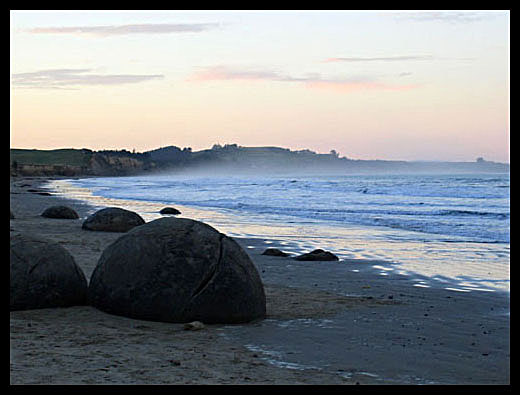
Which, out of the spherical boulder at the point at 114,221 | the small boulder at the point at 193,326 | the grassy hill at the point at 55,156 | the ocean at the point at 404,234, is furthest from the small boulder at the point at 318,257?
the grassy hill at the point at 55,156

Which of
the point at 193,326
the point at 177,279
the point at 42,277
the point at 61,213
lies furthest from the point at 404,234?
the point at 42,277

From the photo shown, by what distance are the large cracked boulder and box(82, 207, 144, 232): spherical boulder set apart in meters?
10.1

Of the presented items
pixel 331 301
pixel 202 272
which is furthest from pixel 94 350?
pixel 331 301

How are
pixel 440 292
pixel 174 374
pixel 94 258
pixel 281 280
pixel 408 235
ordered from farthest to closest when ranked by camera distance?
pixel 408 235
pixel 94 258
pixel 281 280
pixel 440 292
pixel 174 374

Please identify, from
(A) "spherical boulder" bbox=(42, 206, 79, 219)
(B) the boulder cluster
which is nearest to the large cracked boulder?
(B) the boulder cluster

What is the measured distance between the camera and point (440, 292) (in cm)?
1007

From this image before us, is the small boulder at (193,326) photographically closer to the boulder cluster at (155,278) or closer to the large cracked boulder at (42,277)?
the boulder cluster at (155,278)

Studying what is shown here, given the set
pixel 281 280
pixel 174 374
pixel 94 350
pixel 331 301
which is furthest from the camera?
pixel 281 280

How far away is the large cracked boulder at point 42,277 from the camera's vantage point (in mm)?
7816

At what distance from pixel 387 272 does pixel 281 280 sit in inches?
84.3

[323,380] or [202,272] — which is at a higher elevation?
[202,272]

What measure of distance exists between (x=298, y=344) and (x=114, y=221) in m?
12.6

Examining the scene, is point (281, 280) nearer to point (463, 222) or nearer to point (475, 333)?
point (475, 333)

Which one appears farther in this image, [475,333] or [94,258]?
[94,258]
